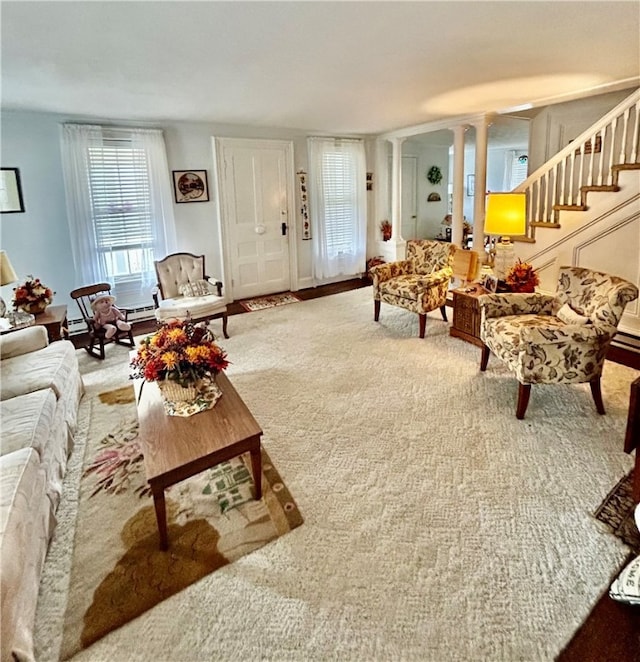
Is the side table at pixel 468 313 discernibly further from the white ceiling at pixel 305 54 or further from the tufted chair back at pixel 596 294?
the white ceiling at pixel 305 54

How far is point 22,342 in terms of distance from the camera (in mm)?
2975

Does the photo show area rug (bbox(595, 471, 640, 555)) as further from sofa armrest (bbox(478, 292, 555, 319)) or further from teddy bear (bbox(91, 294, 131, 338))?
teddy bear (bbox(91, 294, 131, 338))

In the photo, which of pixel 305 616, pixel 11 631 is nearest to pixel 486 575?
pixel 305 616

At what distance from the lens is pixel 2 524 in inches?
57.8

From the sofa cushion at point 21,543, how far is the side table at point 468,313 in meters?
3.49

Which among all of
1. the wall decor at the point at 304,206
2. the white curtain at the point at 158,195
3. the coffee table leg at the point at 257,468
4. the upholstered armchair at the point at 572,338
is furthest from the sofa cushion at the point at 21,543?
the wall decor at the point at 304,206

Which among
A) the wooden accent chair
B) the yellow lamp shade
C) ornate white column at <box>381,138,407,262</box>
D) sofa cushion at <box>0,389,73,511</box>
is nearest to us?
sofa cushion at <box>0,389,73,511</box>

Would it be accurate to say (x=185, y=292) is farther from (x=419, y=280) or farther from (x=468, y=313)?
(x=468, y=313)

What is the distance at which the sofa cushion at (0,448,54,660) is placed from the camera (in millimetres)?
1332

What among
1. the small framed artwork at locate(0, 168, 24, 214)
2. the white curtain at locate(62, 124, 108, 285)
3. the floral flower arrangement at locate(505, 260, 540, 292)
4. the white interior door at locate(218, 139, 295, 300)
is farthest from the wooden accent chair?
the floral flower arrangement at locate(505, 260, 540, 292)

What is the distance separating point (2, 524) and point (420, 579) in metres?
1.55

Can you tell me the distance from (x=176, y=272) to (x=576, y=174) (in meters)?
4.88

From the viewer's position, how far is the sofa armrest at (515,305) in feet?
10.8

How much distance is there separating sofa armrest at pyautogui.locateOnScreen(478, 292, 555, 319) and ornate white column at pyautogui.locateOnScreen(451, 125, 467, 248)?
8.62ft
